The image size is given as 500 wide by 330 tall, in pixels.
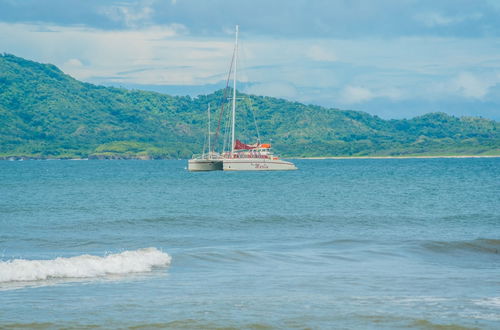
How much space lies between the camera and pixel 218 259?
2630 cm

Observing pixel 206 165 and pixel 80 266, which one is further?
pixel 206 165

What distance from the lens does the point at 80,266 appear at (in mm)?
23016

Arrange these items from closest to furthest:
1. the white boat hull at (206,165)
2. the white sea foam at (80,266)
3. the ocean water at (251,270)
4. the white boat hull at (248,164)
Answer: the ocean water at (251,270) → the white sea foam at (80,266) → the white boat hull at (248,164) → the white boat hull at (206,165)

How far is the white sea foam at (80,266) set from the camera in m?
21.7

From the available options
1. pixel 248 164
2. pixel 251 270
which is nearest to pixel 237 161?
pixel 248 164

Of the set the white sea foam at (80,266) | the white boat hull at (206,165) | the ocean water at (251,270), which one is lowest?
the ocean water at (251,270)

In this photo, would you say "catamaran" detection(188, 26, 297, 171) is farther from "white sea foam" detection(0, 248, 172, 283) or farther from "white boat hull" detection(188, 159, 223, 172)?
"white sea foam" detection(0, 248, 172, 283)

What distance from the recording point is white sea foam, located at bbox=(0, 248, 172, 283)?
2167cm

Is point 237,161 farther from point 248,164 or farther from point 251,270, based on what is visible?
point 251,270

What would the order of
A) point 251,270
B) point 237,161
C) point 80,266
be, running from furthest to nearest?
point 237,161, point 251,270, point 80,266

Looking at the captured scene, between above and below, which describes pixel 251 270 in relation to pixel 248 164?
below

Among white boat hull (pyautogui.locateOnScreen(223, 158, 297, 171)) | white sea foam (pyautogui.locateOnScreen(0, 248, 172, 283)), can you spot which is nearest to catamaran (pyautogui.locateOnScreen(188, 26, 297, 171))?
white boat hull (pyautogui.locateOnScreen(223, 158, 297, 171))

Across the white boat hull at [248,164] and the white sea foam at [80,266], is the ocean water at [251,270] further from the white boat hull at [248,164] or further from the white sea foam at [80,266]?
the white boat hull at [248,164]

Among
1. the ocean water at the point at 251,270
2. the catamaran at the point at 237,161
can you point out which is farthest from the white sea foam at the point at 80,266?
the catamaran at the point at 237,161
